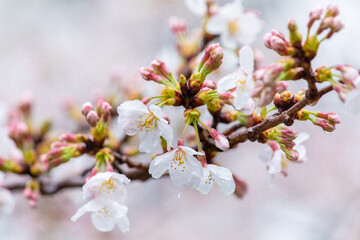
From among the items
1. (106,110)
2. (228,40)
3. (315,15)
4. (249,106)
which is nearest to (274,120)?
(249,106)

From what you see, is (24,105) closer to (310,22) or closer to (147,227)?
(310,22)

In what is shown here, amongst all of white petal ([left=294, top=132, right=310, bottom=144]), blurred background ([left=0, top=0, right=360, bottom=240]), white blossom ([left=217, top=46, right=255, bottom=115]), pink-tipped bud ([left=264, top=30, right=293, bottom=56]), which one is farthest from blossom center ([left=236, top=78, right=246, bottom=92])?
blurred background ([left=0, top=0, right=360, bottom=240])

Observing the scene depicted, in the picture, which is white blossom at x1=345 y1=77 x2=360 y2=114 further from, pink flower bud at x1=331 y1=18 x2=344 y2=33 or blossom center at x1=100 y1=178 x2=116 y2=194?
blossom center at x1=100 y1=178 x2=116 y2=194

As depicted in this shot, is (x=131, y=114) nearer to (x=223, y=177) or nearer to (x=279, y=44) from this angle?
(x=223, y=177)

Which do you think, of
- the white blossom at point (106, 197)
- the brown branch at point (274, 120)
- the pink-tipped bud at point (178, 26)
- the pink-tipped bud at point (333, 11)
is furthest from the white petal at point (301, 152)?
the pink-tipped bud at point (178, 26)

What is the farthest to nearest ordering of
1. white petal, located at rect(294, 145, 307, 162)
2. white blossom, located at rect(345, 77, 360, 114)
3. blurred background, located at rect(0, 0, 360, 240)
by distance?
blurred background, located at rect(0, 0, 360, 240)
white petal, located at rect(294, 145, 307, 162)
white blossom, located at rect(345, 77, 360, 114)

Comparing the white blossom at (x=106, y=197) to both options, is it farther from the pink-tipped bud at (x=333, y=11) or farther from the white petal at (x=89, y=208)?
the pink-tipped bud at (x=333, y=11)

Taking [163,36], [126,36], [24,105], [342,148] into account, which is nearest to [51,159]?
[24,105]
